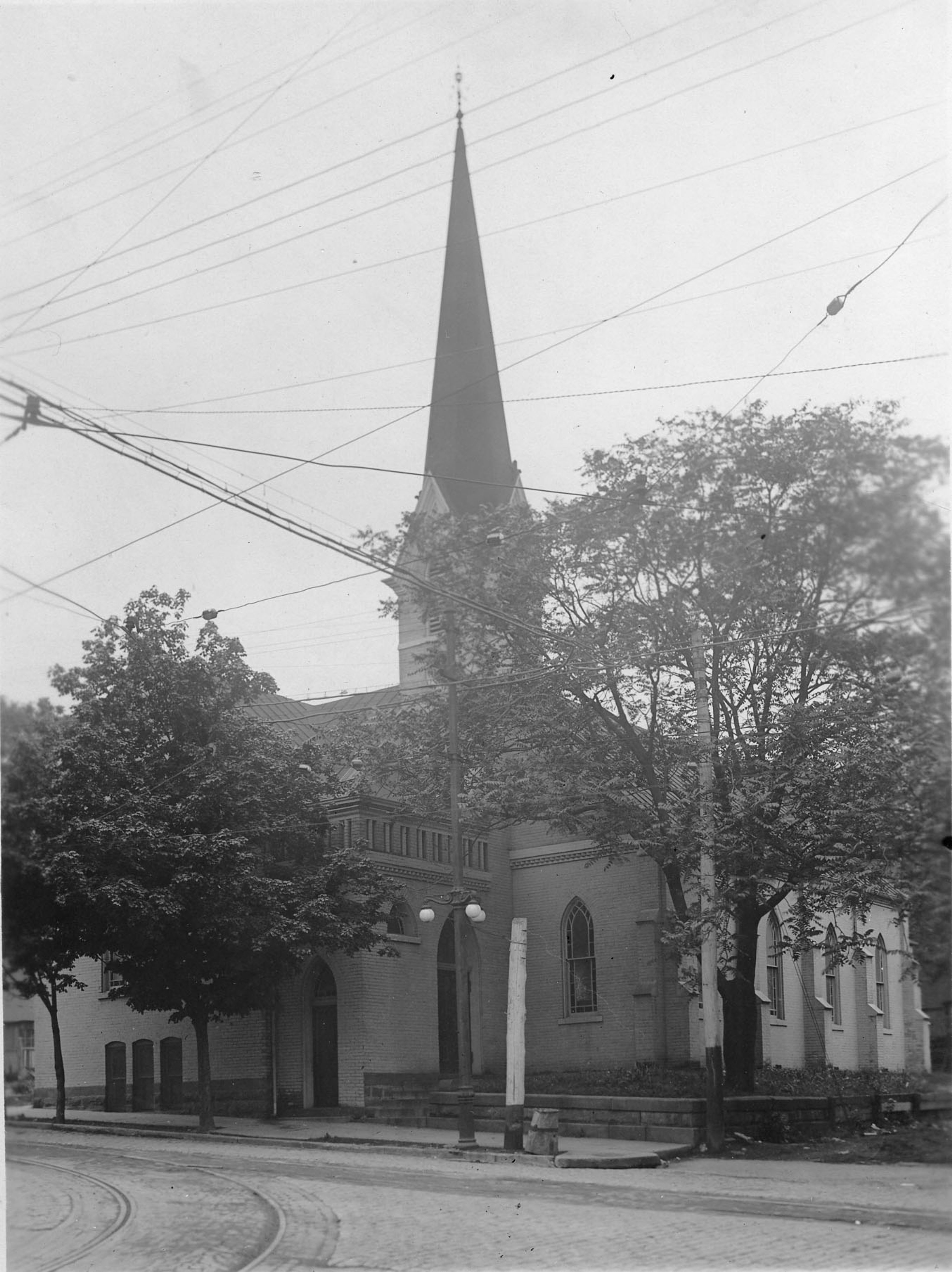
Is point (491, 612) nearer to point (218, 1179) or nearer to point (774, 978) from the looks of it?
point (218, 1179)

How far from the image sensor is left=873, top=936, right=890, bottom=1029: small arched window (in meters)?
36.1

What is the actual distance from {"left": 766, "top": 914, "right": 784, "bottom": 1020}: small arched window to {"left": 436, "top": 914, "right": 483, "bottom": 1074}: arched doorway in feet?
22.5

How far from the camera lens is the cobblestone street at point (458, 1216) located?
10.2 meters

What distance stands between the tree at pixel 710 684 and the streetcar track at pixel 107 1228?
8.23 metres

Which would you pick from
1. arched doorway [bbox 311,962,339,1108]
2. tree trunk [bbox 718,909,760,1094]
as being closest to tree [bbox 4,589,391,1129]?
arched doorway [bbox 311,962,339,1108]

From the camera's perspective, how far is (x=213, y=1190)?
14141mm

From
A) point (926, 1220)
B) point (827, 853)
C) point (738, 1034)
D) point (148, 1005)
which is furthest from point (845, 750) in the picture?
point (148, 1005)

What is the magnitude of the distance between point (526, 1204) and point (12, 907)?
21.6 feet

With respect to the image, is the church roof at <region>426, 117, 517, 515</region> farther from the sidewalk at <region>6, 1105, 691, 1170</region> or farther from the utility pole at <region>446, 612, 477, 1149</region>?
the sidewalk at <region>6, 1105, 691, 1170</region>

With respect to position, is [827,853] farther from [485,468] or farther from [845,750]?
[485,468]

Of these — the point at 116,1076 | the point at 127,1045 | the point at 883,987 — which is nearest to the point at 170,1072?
the point at 127,1045

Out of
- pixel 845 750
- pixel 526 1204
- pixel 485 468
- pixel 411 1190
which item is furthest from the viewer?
pixel 485 468

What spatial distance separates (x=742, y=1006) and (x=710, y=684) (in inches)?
233

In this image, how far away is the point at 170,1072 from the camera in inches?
1151
